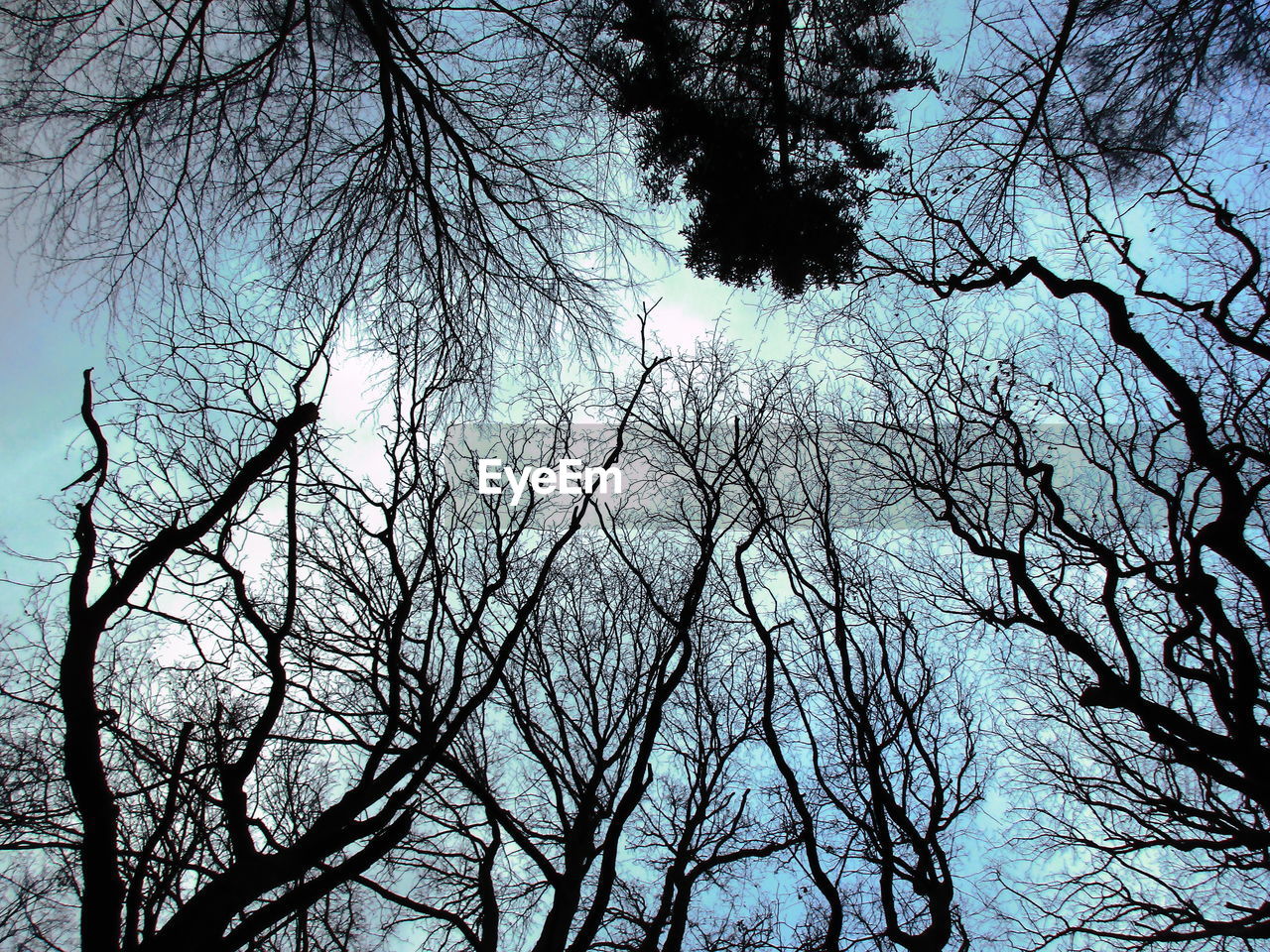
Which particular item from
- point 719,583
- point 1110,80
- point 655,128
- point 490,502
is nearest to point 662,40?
point 655,128

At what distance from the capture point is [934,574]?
597 centimetres

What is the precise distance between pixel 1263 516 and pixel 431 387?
7.05 metres

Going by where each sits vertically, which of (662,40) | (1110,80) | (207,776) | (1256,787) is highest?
(662,40)

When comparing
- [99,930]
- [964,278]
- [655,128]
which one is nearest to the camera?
[99,930]

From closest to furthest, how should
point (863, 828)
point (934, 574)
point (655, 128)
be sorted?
point (655, 128) → point (863, 828) → point (934, 574)

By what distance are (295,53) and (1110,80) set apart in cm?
578

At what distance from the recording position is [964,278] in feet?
16.5

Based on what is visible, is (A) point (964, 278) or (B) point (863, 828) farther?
(B) point (863, 828)

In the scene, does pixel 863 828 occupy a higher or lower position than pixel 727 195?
lower

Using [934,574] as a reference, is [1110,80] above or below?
above

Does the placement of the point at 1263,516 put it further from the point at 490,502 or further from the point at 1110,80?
the point at 490,502

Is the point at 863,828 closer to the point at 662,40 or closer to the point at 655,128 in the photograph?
the point at 655,128

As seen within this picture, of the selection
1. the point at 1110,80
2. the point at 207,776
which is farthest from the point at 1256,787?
the point at 207,776

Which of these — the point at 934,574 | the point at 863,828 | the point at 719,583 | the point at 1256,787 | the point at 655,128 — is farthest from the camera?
the point at 719,583
